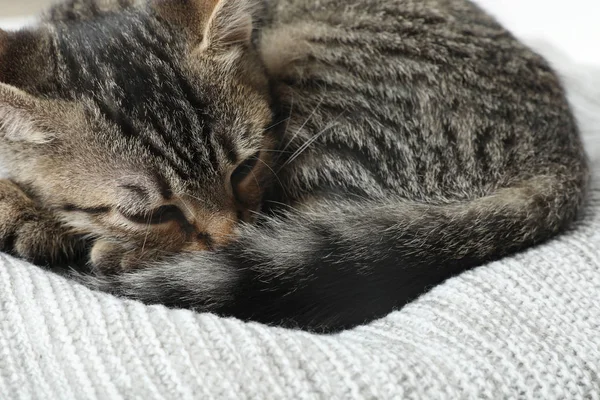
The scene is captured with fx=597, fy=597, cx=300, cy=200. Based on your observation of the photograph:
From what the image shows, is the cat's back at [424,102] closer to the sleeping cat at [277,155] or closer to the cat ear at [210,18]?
the sleeping cat at [277,155]

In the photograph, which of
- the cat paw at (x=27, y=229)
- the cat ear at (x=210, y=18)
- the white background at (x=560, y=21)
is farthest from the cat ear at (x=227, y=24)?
→ the white background at (x=560, y=21)

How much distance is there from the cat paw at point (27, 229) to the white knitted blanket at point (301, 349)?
0.10 metres

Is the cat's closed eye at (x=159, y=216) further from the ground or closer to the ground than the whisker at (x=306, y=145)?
closer to the ground

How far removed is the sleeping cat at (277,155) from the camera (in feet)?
3.43

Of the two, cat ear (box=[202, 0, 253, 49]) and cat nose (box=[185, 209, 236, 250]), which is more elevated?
cat ear (box=[202, 0, 253, 49])

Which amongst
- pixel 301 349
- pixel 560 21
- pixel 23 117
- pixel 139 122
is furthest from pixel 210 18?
pixel 560 21

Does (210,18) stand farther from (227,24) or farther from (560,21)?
(560,21)

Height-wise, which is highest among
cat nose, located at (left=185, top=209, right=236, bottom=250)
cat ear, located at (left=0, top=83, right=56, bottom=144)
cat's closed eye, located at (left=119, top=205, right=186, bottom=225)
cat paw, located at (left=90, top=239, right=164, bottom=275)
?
cat ear, located at (left=0, top=83, right=56, bottom=144)

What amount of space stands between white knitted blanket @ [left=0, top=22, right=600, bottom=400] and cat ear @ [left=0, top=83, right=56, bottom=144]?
224 mm

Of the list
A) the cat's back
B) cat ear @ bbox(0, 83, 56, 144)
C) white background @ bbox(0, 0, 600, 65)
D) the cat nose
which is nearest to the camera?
cat ear @ bbox(0, 83, 56, 144)

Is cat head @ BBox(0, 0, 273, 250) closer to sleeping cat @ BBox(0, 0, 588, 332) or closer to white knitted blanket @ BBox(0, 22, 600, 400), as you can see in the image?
sleeping cat @ BBox(0, 0, 588, 332)

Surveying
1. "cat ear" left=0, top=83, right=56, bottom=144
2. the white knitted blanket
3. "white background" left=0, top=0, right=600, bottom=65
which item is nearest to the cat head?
"cat ear" left=0, top=83, right=56, bottom=144

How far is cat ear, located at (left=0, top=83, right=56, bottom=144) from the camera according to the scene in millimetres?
1004

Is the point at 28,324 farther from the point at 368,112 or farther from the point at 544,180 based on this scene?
the point at 544,180
